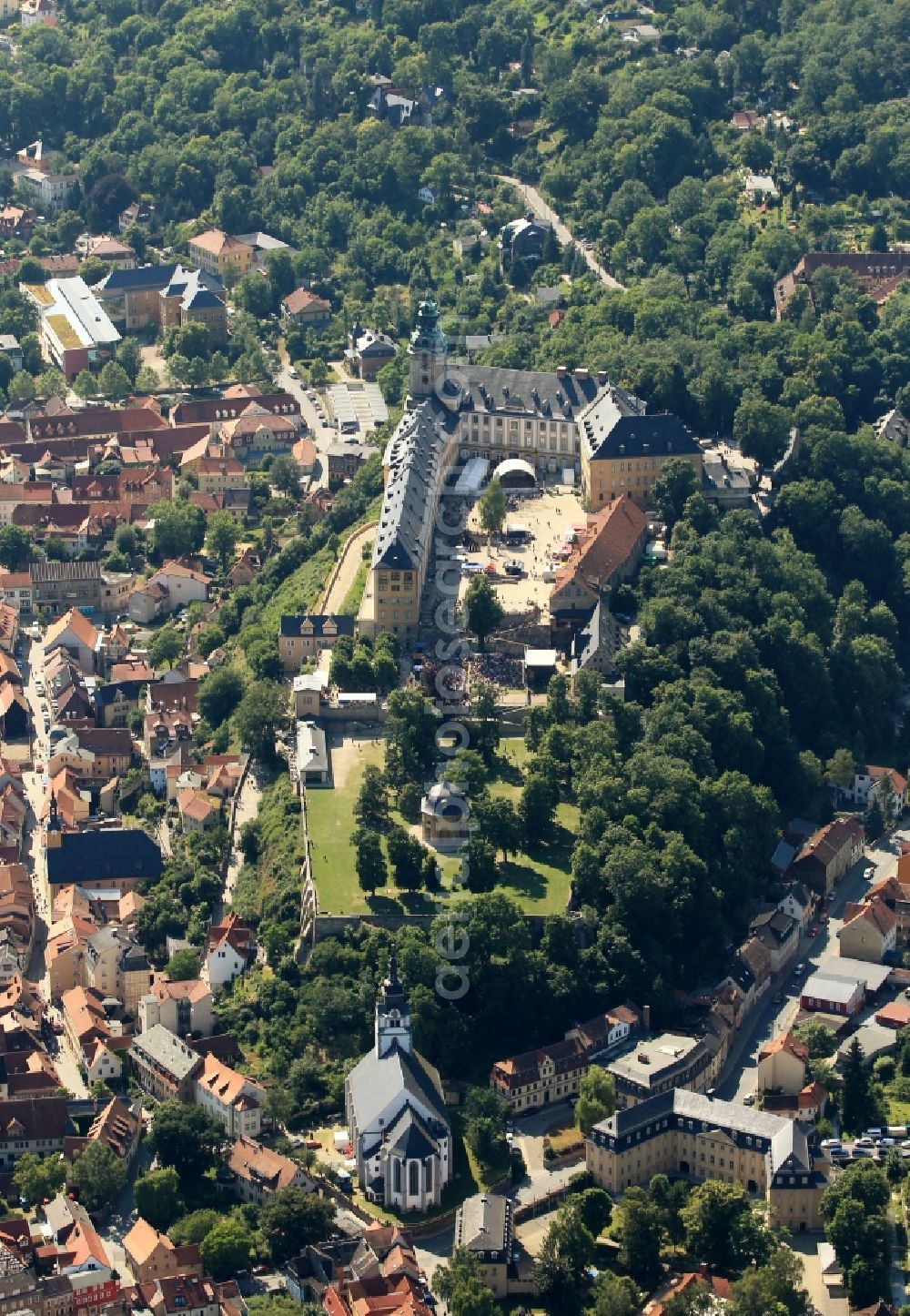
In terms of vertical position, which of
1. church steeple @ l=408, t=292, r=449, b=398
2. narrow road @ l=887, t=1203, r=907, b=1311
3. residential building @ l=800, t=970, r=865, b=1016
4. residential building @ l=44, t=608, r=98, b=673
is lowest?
residential building @ l=44, t=608, r=98, b=673

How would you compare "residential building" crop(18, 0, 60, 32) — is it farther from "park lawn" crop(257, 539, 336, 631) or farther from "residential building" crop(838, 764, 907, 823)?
"residential building" crop(838, 764, 907, 823)

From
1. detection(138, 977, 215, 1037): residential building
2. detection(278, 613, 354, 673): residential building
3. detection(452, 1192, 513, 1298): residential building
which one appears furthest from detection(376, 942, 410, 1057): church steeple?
detection(278, 613, 354, 673): residential building

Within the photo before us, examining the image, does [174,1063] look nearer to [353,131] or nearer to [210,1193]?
[210,1193]

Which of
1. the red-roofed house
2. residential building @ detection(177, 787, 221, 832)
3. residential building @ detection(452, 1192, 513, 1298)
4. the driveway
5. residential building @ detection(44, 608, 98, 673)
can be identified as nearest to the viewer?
residential building @ detection(452, 1192, 513, 1298)

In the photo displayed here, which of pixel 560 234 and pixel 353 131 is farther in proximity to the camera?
pixel 353 131

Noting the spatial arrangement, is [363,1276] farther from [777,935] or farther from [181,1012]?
[777,935]

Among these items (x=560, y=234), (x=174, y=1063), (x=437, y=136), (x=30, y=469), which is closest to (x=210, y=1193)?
(x=174, y=1063)

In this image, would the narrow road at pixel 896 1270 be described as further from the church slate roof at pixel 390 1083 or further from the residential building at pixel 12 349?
the residential building at pixel 12 349
